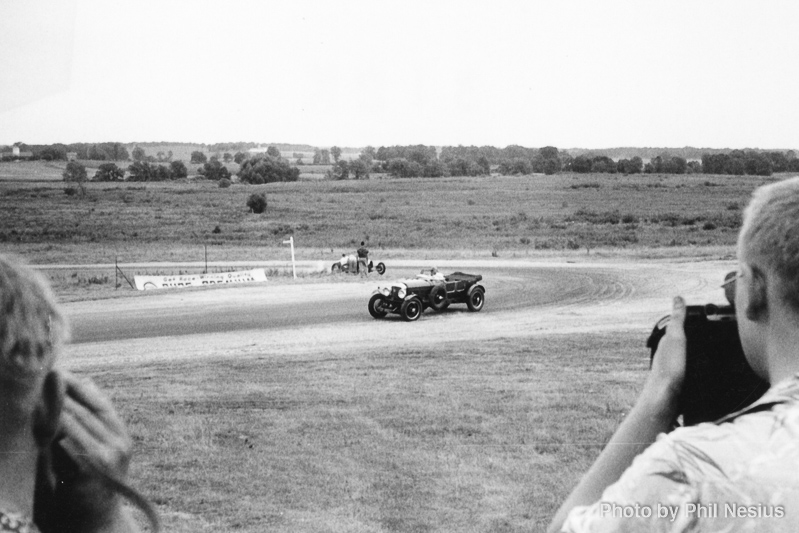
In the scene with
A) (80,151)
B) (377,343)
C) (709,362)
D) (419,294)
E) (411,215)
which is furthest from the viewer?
(419,294)

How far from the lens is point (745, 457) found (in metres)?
0.90

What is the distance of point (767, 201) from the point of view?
108 centimetres

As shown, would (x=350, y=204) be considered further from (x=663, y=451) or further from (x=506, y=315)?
(x=663, y=451)

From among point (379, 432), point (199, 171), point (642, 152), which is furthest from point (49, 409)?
point (642, 152)

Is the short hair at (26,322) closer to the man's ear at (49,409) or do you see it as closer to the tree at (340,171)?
the man's ear at (49,409)

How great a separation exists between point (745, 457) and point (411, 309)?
5.91 meters

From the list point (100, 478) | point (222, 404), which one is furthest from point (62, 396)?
point (222, 404)

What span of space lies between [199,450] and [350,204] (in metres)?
2.08

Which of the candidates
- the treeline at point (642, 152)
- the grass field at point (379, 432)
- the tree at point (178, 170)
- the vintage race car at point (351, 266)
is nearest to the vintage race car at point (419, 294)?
the vintage race car at point (351, 266)

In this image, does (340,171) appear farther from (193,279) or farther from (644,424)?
(644,424)

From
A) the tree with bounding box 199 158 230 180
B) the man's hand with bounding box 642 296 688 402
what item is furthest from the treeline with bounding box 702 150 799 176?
the man's hand with bounding box 642 296 688 402

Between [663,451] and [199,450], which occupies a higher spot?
[663,451]

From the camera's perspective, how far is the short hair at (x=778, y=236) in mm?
1036

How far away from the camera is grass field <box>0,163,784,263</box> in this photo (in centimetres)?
527
